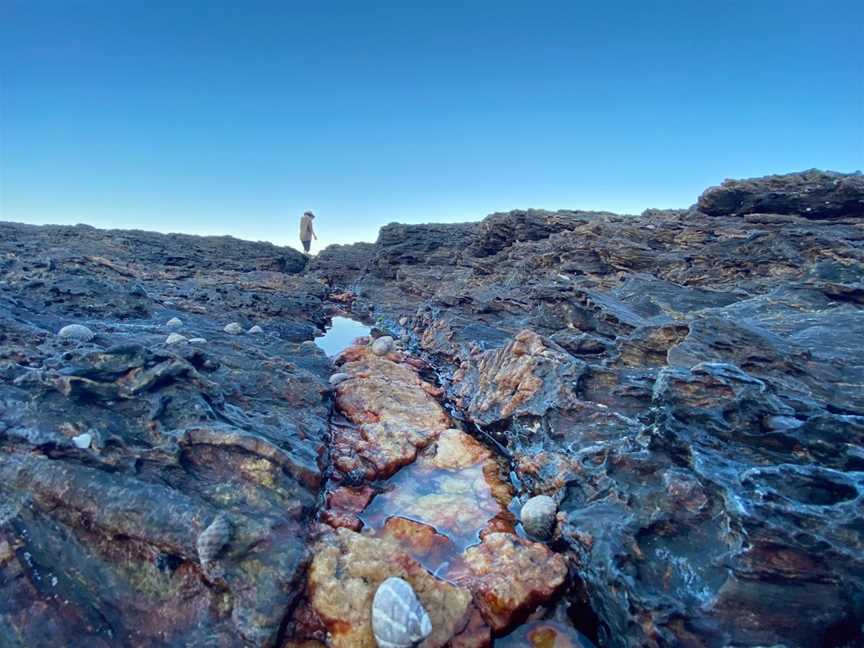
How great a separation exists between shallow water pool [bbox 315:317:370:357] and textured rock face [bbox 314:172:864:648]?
2.34m

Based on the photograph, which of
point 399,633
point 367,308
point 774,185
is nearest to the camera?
point 399,633

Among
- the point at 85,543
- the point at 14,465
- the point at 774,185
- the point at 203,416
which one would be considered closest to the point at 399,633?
the point at 85,543

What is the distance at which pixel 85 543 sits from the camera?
3785mm

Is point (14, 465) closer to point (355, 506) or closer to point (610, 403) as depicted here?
point (355, 506)

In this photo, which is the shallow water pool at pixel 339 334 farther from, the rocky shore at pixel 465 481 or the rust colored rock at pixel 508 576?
the rust colored rock at pixel 508 576

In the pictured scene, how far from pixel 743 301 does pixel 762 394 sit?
4855 mm

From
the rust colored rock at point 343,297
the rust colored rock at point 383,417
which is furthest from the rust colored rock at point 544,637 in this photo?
the rust colored rock at point 343,297

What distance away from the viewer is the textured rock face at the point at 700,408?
338cm

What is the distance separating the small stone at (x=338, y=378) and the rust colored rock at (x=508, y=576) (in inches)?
179

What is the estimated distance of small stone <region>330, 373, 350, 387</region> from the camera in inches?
331

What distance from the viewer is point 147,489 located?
4.09 metres

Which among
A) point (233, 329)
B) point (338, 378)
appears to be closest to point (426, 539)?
point (338, 378)

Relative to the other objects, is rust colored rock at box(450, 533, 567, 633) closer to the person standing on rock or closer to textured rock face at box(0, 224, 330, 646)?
textured rock face at box(0, 224, 330, 646)

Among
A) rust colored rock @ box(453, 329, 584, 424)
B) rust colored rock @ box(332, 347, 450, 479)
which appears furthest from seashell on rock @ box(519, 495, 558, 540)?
rust colored rock @ box(332, 347, 450, 479)
